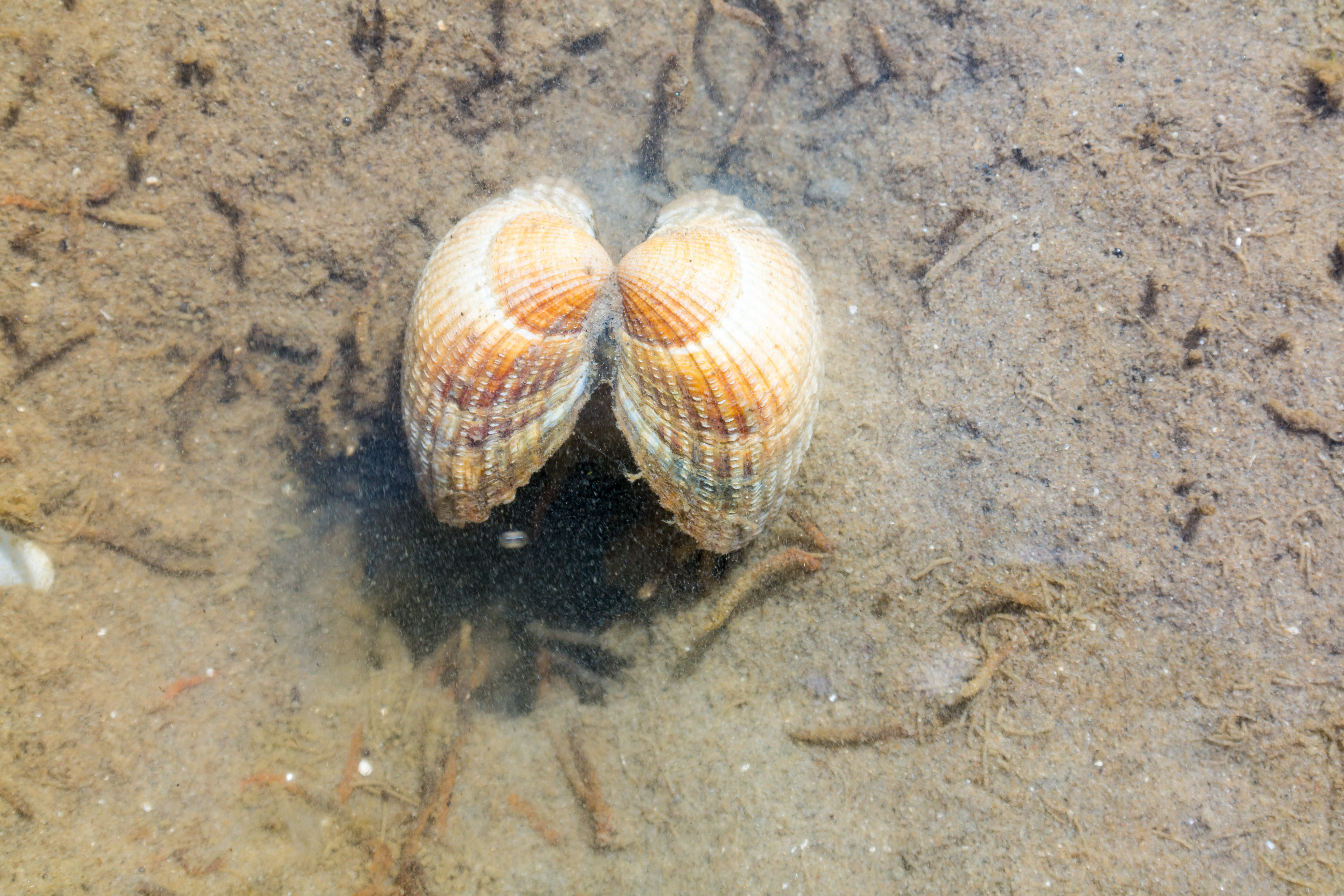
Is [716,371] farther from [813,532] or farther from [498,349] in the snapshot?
[813,532]

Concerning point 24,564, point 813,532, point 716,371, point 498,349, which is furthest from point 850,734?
point 24,564

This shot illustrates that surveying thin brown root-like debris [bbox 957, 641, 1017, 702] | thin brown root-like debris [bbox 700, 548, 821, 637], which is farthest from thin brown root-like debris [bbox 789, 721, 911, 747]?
thin brown root-like debris [bbox 700, 548, 821, 637]

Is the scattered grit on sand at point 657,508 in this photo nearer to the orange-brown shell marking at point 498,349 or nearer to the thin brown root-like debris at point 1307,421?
the thin brown root-like debris at point 1307,421

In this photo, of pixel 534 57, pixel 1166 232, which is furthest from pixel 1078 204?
pixel 534 57

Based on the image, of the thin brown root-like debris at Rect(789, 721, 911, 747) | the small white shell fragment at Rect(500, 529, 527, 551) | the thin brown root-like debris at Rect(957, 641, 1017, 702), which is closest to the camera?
the thin brown root-like debris at Rect(957, 641, 1017, 702)

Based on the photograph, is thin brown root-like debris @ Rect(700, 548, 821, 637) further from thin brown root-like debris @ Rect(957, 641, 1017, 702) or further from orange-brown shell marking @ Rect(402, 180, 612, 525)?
orange-brown shell marking @ Rect(402, 180, 612, 525)

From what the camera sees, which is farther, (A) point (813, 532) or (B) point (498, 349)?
(A) point (813, 532)

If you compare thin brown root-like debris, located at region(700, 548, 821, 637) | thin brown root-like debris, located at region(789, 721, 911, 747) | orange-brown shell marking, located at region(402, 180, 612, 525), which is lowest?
thin brown root-like debris, located at region(789, 721, 911, 747)
